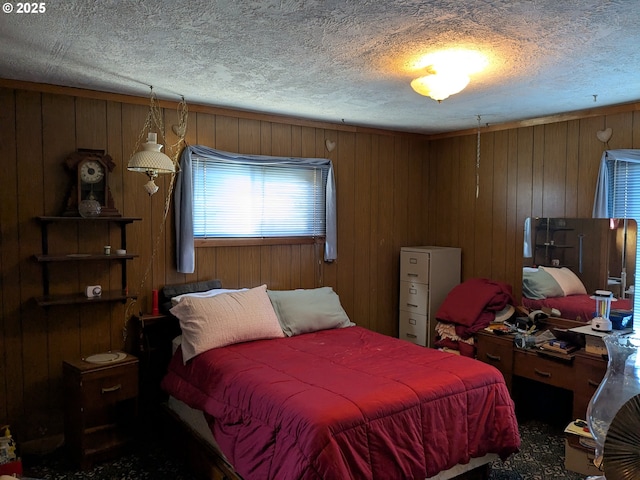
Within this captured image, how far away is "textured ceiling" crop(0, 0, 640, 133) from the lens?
2.00 m

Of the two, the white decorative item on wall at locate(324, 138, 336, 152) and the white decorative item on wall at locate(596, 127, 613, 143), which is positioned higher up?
the white decorative item on wall at locate(324, 138, 336, 152)

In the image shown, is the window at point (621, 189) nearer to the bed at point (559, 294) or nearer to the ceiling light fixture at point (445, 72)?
the bed at point (559, 294)

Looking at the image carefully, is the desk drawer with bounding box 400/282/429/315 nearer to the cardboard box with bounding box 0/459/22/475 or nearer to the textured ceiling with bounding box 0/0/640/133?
the textured ceiling with bounding box 0/0/640/133

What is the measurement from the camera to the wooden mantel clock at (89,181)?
3.26m

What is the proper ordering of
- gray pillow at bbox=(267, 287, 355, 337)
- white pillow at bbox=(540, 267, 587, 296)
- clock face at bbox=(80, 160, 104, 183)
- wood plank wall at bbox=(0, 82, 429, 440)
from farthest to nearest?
white pillow at bbox=(540, 267, 587, 296) → gray pillow at bbox=(267, 287, 355, 337) → clock face at bbox=(80, 160, 104, 183) → wood plank wall at bbox=(0, 82, 429, 440)

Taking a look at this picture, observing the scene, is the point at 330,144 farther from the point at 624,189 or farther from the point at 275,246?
the point at 624,189

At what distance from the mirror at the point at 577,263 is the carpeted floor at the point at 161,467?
1128mm

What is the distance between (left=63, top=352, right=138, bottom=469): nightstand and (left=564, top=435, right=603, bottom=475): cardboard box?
2662 mm

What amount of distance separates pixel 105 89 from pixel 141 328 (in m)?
1.67

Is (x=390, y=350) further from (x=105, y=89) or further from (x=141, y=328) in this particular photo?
(x=105, y=89)

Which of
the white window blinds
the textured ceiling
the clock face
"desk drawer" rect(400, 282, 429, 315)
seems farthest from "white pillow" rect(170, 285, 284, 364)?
the white window blinds

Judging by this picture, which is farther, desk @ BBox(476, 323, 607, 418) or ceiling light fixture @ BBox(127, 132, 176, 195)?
desk @ BBox(476, 323, 607, 418)

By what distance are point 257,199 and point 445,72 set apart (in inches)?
78.5

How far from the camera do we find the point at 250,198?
4.12 meters
